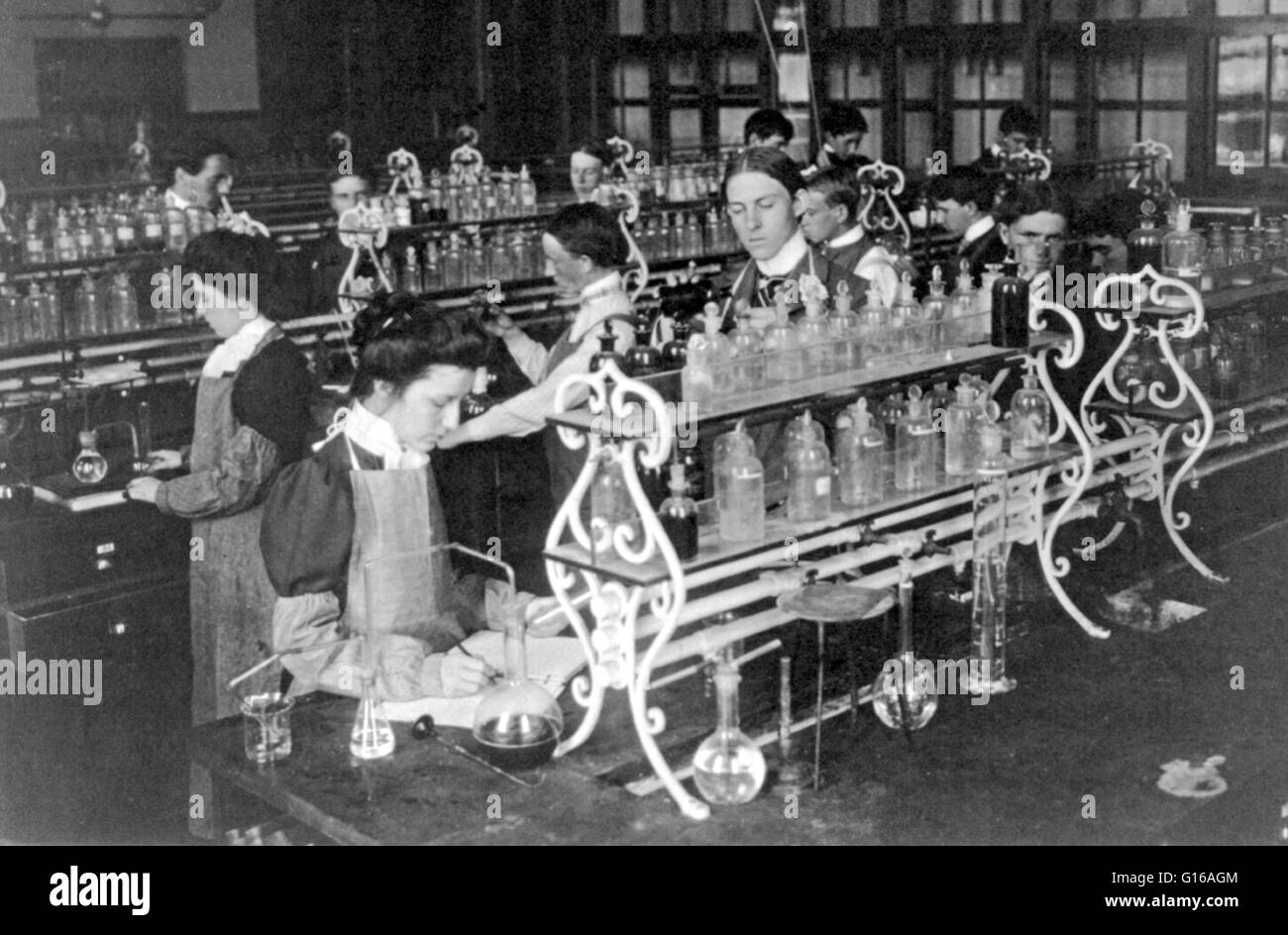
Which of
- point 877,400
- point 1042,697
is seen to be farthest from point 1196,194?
point 1042,697

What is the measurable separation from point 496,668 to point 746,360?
2.62ft

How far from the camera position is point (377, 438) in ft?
11.0

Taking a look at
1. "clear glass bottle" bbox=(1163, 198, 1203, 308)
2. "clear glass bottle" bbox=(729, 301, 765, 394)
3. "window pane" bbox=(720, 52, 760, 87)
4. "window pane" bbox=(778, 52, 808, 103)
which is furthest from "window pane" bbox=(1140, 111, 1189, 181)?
"clear glass bottle" bbox=(729, 301, 765, 394)

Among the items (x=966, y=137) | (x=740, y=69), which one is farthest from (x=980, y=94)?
(x=740, y=69)

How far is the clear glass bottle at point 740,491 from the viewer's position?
10.7 ft

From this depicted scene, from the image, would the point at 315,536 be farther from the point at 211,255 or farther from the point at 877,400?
the point at 877,400

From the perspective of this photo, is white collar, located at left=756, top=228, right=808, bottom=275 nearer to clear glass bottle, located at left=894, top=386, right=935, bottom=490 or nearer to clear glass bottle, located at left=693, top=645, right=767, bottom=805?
clear glass bottle, located at left=894, top=386, right=935, bottom=490

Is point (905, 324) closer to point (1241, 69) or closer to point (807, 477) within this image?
point (807, 477)

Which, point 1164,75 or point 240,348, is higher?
point 1164,75

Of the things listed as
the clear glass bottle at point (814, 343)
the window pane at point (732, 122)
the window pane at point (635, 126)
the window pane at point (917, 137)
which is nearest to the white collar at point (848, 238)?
the clear glass bottle at point (814, 343)

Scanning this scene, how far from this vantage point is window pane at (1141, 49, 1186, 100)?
8.57 meters

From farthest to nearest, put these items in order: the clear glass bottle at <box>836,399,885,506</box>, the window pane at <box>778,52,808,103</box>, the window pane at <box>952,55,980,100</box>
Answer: the window pane at <box>778,52,808,103</box>, the window pane at <box>952,55,980,100</box>, the clear glass bottle at <box>836,399,885,506</box>

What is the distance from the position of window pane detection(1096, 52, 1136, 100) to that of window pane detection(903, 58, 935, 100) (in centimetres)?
101

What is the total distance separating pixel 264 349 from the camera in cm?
379
